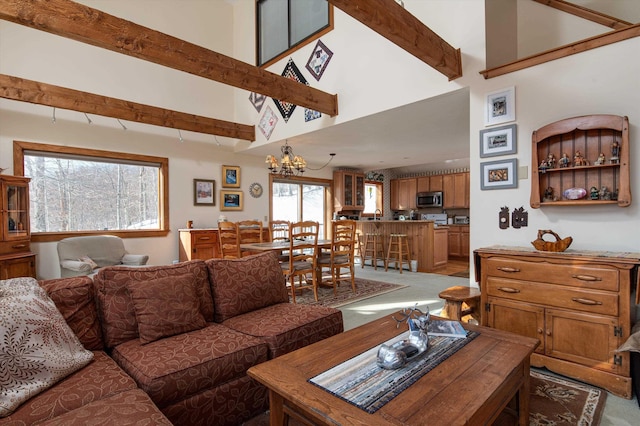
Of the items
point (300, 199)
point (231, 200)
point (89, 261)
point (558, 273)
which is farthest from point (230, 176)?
point (558, 273)

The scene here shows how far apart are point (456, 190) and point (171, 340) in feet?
26.0

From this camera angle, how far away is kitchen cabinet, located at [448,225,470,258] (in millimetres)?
7879

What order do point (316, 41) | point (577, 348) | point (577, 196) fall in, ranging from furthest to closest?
1. point (316, 41)
2. point (577, 196)
3. point (577, 348)

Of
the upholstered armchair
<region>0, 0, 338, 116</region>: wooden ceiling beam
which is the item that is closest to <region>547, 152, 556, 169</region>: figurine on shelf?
<region>0, 0, 338, 116</region>: wooden ceiling beam

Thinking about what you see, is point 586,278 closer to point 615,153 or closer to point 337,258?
point 615,153

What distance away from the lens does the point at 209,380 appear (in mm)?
1592

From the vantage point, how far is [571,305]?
7.22 ft

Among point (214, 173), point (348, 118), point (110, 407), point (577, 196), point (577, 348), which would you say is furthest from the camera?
point (214, 173)

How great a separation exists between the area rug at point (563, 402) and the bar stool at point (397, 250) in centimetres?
401

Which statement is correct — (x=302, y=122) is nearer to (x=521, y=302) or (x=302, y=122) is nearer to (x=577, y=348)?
(x=521, y=302)

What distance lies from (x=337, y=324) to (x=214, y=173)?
4.54 meters

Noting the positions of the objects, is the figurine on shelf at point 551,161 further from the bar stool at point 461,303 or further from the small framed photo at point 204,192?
the small framed photo at point 204,192

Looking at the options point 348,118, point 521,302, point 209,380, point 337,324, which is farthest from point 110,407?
point 348,118

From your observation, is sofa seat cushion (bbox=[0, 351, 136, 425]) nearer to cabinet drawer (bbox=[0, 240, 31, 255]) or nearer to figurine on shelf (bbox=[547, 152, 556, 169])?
figurine on shelf (bbox=[547, 152, 556, 169])
